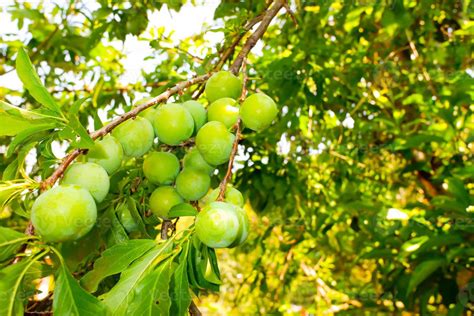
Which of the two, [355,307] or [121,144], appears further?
[355,307]

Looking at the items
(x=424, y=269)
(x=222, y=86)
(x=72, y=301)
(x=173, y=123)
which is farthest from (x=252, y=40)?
(x=424, y=269)

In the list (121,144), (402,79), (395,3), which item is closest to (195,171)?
(121,144)

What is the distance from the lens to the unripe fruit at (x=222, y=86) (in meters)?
1.26

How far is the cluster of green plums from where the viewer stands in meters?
0.83

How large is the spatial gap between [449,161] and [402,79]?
1.16 meters

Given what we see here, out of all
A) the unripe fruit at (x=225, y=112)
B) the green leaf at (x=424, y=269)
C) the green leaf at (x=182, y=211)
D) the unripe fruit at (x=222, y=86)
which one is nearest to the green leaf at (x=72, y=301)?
the green leaf at (x=182, y=211)

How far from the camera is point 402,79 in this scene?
3.70 meters

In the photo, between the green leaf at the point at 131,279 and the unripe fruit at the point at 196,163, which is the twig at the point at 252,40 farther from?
the green leaf at the point at 131,279

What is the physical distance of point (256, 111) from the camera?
114 centimetres

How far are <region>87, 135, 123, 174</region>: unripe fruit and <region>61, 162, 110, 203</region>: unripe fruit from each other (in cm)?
4

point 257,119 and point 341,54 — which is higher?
point 257,119

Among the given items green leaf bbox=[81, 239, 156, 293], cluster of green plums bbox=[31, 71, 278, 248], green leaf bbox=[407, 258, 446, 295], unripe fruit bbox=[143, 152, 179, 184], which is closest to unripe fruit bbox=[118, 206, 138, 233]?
cluster of green plums bbox=[31, 71, 278, 248]

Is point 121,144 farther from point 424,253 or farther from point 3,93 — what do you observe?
point 3,93

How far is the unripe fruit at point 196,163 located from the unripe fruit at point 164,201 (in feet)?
0.27
